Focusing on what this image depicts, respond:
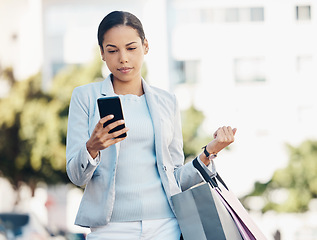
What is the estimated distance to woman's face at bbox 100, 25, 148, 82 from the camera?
2760mm

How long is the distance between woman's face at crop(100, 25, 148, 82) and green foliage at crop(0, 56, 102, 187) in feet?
Result: 74.0

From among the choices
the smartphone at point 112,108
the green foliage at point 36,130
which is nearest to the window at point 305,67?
the green foliage at point 36,130

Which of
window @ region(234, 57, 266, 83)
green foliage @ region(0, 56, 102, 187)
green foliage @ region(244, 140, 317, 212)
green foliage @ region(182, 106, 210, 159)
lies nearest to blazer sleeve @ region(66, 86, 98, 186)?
green foliage @ region(182, 106, 210, 159)

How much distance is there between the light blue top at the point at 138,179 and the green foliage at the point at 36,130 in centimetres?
2261

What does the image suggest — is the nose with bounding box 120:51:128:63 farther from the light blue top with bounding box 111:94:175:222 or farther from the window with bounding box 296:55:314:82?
the window with bounding box 296:55:314:82

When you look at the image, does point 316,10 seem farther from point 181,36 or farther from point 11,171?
point 11,171

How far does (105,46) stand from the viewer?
2.79 m

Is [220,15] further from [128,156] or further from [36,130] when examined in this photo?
[128,156]

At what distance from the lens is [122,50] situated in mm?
2750

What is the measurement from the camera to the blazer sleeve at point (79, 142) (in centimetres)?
256

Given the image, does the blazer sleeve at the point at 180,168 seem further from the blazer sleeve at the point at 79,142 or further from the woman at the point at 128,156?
the blazer sleeve at the point at 79,142

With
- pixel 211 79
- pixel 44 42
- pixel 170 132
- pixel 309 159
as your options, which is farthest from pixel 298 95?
pixel 170 132

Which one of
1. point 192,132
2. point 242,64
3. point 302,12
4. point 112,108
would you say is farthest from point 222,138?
point 302,12

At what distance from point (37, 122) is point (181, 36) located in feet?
42.3
